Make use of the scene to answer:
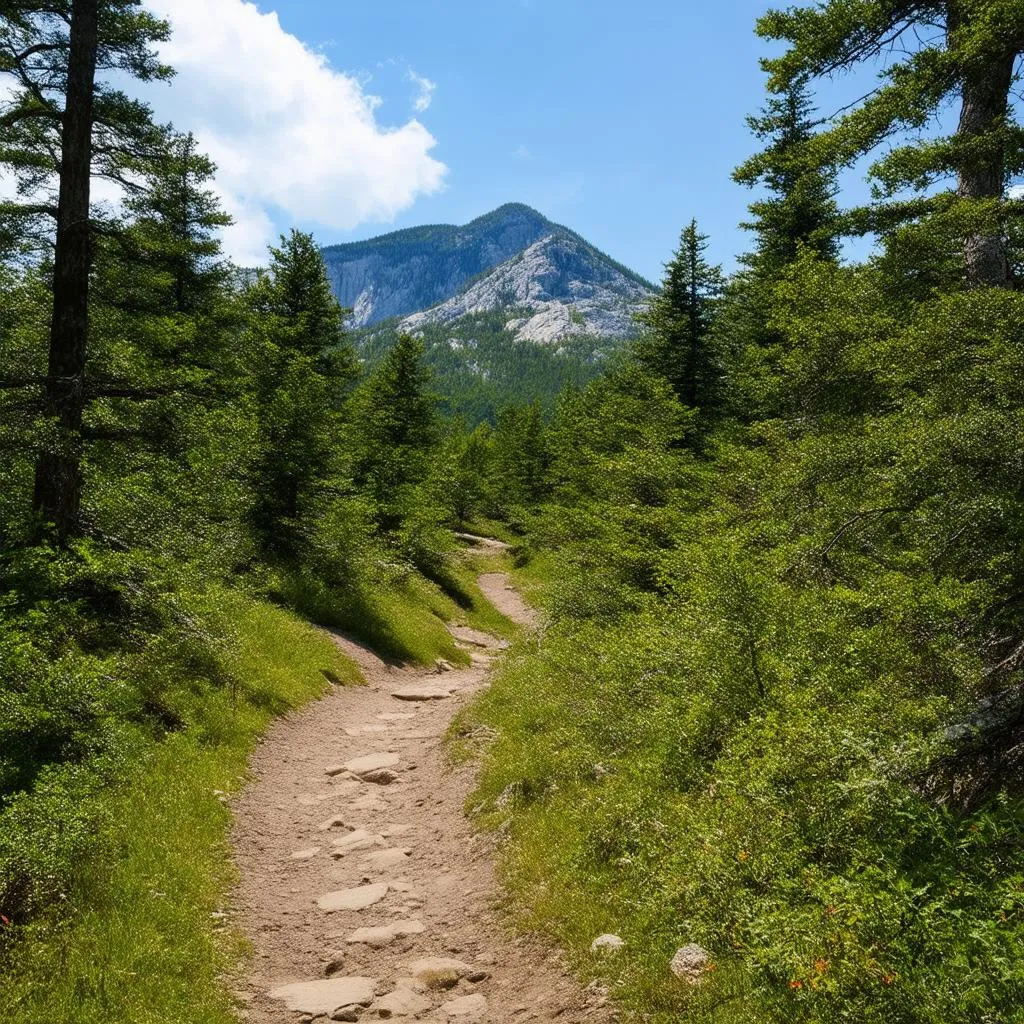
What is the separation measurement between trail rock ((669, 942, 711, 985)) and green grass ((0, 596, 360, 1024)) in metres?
3.31

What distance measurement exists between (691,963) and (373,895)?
3.82 meters

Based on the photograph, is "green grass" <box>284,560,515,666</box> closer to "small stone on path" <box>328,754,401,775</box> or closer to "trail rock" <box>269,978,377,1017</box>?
Result: "small stone on path" <box>328,754,401,775</box>

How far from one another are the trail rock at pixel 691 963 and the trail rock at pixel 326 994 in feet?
8.34

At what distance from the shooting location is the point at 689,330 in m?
21.1

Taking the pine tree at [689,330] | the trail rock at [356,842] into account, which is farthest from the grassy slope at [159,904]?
the pine tree at [689,330]

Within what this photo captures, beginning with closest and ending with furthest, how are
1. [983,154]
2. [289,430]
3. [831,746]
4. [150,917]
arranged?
[831,746], [150,917], [983,154], [289,430]

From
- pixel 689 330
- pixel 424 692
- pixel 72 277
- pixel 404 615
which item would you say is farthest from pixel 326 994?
pixel 689 330

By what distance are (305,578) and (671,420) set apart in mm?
11140

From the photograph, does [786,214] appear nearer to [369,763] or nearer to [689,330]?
[689,330]

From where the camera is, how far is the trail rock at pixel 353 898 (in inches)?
272

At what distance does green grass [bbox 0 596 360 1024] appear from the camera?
4.62 m

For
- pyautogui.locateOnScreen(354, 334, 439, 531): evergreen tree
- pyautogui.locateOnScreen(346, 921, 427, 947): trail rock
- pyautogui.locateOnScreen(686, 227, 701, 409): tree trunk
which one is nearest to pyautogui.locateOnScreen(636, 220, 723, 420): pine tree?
pyautogui.locateOnScreen(686, 227, 701, 409): tree trunk

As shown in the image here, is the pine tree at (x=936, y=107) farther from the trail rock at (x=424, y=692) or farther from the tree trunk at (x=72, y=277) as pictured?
the trail rock at (x=424, y=692)

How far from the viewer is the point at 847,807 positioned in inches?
182
